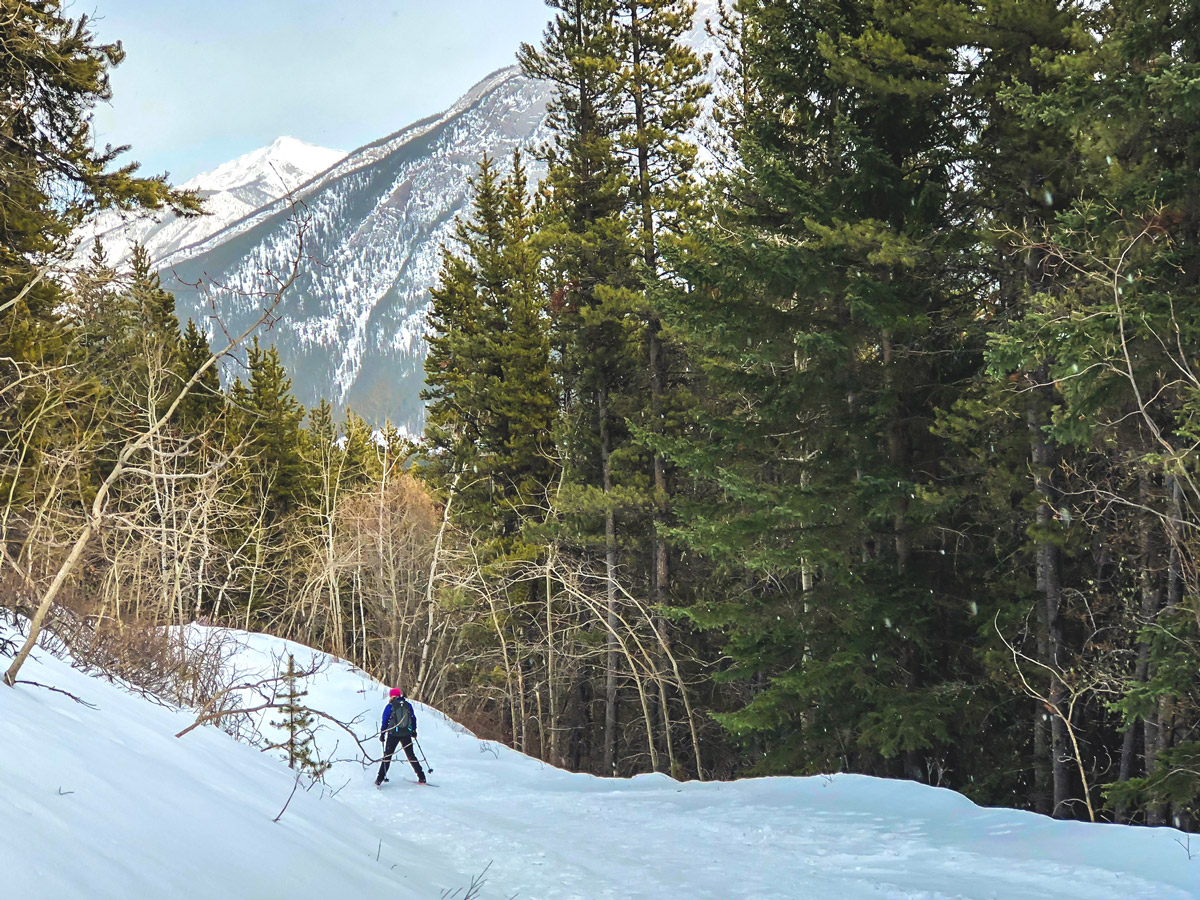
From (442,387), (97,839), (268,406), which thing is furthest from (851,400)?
(268,406)

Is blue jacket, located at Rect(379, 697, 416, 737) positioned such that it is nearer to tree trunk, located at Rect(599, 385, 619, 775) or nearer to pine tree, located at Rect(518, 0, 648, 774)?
pine tree, located at Rect(518, 0, 648, 774)

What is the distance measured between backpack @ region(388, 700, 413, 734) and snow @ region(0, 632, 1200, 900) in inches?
34.2

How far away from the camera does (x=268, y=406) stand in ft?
122

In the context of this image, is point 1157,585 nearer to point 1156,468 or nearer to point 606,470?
point 1156,468

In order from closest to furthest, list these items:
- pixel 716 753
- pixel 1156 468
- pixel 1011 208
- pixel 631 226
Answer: pixel 1156 468 < pixel 1011 208 < pixel 631 226 < pixel 716 753

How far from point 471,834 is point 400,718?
4.58 m

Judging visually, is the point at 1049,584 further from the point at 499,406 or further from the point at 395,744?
the point at 499,406

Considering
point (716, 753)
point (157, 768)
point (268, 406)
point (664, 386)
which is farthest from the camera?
point (268, 406)

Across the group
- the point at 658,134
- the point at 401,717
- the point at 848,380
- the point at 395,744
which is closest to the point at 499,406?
the point at 658,134

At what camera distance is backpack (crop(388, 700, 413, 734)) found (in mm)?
13508

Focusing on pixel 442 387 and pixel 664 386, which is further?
pixel 442 387

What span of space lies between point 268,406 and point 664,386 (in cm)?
2261

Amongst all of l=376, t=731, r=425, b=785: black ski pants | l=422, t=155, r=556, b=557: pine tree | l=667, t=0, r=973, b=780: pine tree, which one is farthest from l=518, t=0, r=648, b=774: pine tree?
l=376, t=731, r=425, b=785: black ski pants

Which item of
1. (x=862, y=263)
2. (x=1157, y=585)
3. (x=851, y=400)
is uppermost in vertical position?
(x=862, y=263)
